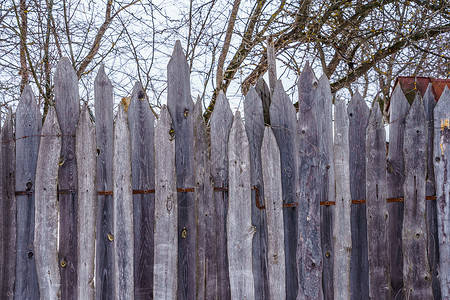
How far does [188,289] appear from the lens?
2.69 metres

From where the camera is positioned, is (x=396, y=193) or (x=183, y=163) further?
(x=396, y=193)

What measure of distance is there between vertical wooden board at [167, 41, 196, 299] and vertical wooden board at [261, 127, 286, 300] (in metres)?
0.52

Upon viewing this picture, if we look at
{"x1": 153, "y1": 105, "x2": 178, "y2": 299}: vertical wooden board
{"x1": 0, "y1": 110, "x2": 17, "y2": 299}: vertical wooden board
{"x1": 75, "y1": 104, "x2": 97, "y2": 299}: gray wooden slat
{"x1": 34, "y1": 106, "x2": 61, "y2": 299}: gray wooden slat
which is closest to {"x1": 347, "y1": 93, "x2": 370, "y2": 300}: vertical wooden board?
{"x1": 153, "y1": 105, "x2": 178, "y2": 299}: vertical wooden board

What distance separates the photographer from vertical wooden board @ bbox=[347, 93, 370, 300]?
110 inches

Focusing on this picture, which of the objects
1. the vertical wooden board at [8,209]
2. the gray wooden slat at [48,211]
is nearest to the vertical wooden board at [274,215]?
the gray wooden slat at [48,211]

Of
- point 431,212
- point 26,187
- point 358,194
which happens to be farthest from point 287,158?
point 26,187

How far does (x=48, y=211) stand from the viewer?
2695 millimetres

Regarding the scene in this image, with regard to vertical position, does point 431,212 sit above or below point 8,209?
below

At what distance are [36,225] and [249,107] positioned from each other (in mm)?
1701

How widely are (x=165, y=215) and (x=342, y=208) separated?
124 cm

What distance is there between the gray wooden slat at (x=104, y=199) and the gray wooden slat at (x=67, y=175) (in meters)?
0.17

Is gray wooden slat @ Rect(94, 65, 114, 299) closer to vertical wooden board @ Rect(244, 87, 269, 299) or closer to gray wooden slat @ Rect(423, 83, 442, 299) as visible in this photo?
vertical wooden board @ Rect(244, 87, 269, 299)

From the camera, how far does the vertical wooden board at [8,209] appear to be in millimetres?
2711

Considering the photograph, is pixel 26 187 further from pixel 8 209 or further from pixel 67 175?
pixel 67 175
